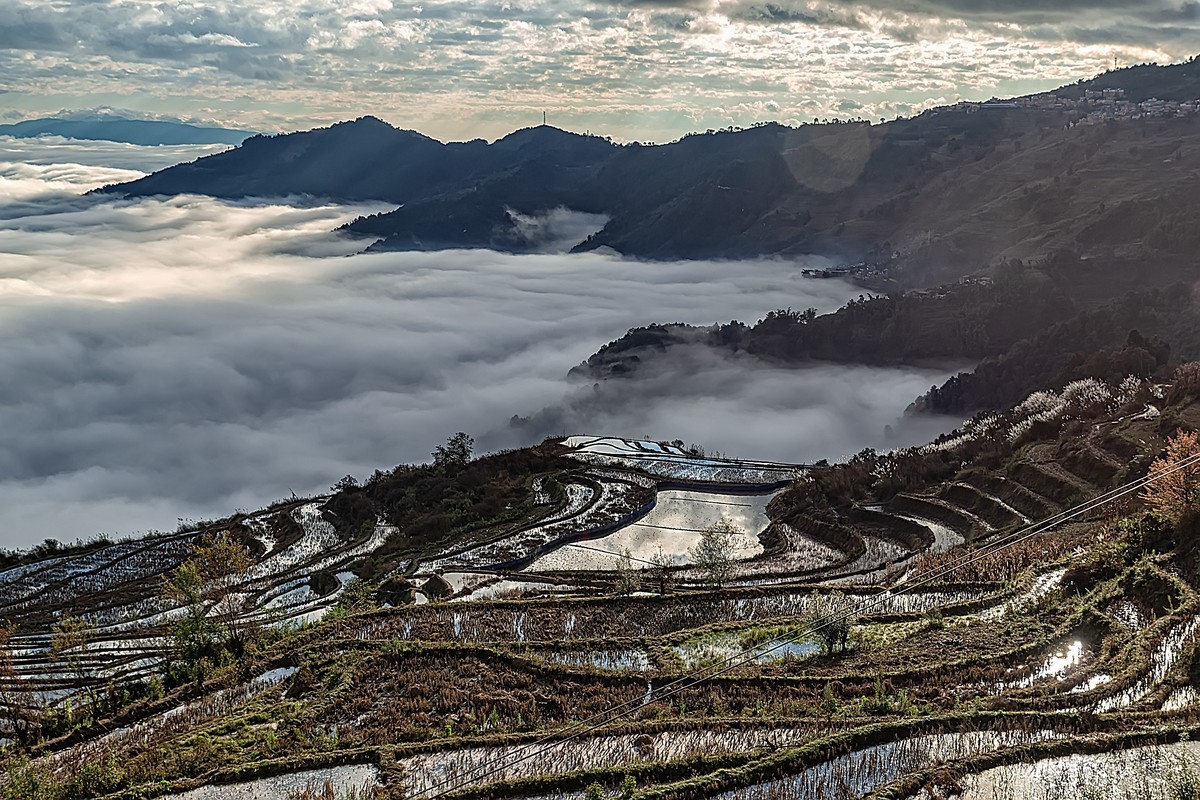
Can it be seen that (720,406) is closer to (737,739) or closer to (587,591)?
(587,591)

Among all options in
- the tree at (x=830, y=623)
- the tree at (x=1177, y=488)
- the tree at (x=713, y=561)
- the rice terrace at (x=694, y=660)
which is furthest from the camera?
the tree at (x=713, y=561)

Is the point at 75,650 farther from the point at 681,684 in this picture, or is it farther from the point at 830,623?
the point at 830,623

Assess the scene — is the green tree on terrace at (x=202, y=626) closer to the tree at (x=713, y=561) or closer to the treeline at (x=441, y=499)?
the tree at (x=713, y=561)

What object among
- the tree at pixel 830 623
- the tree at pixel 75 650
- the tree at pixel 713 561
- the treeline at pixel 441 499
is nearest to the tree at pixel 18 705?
the tree at pixel 75 650

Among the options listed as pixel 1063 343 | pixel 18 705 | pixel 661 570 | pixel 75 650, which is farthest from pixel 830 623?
pixel 1063 343

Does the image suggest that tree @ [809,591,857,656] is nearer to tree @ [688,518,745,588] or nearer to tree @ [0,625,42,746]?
tree @ [688,518,745,588]

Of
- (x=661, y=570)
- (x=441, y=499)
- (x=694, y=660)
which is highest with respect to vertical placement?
(x=694, y=660)
